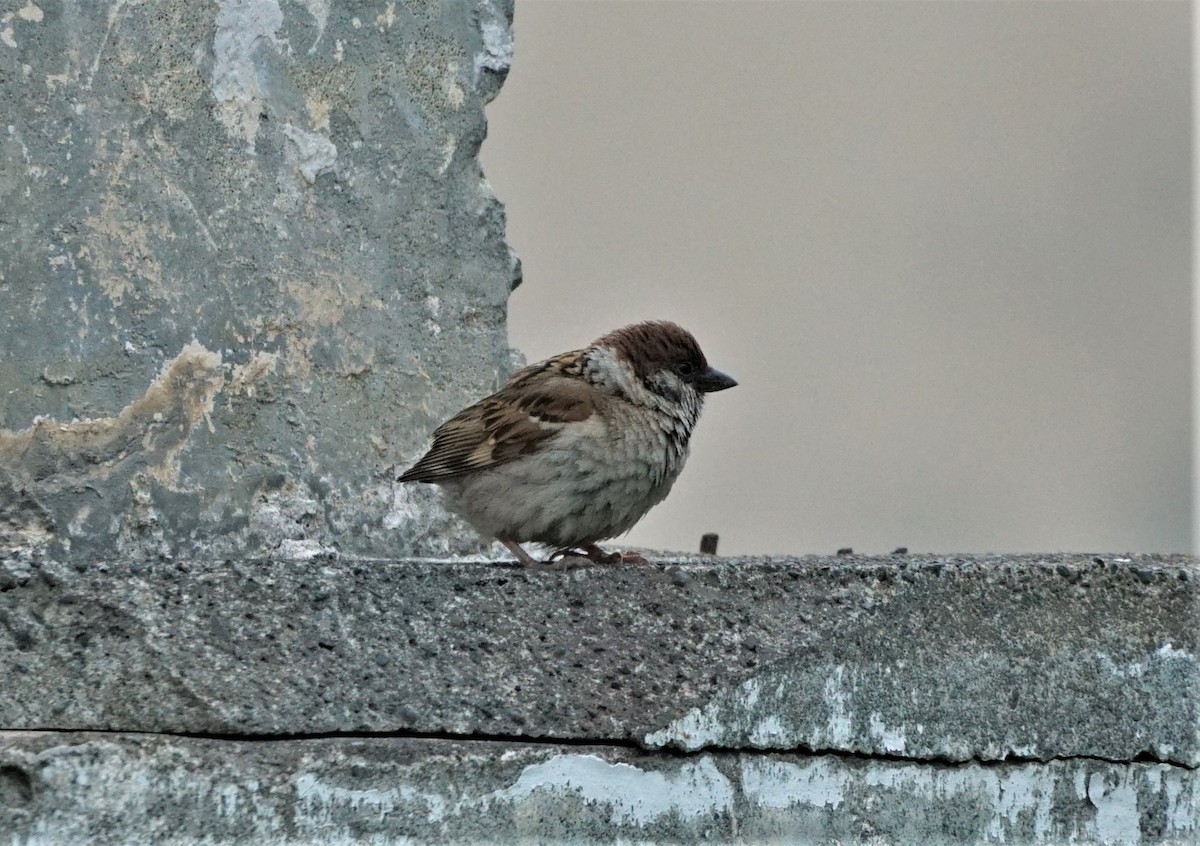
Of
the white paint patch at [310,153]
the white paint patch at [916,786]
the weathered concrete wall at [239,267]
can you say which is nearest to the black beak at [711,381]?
the weathered concrete wall at [239,267]

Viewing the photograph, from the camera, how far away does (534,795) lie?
7.14 feet

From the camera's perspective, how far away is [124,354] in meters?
2.71

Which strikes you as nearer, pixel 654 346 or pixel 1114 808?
pixel 1114 808

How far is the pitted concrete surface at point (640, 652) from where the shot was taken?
2.10 metres

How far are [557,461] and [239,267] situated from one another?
759 mm

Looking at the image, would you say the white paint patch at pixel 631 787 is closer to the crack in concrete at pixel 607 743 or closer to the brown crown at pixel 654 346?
the crack in concrete at pixel 607 743

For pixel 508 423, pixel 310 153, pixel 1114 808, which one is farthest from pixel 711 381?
pixel 1114 808

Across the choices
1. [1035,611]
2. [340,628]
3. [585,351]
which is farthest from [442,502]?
[1035,611]

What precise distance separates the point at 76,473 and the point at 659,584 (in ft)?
3.35

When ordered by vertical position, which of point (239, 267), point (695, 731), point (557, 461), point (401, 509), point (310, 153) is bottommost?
point (695, 731)

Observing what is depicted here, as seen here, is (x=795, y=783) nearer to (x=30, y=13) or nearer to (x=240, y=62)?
(x=240, y=62)

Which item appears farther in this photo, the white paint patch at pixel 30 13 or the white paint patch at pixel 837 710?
the white paint patch at pixel 30 13

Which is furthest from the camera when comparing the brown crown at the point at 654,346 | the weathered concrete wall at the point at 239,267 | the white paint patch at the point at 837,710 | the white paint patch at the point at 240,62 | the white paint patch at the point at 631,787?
the brown crown at the point at 654,346

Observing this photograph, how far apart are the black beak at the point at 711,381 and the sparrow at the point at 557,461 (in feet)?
0.70
